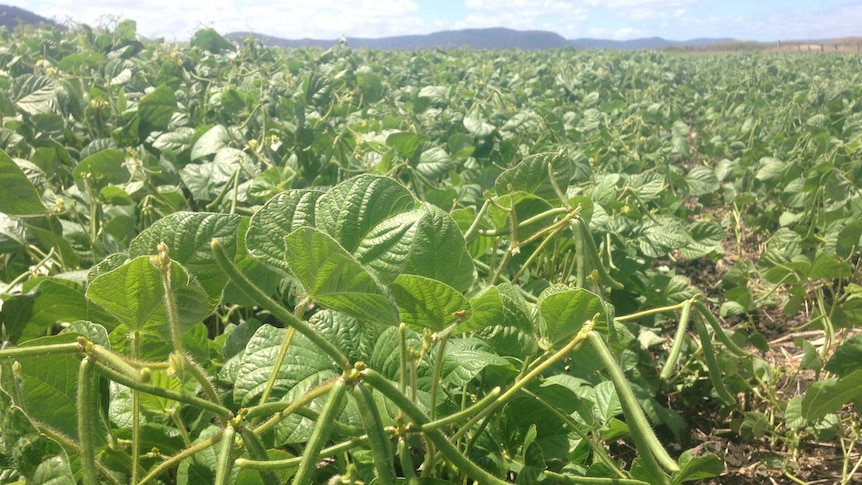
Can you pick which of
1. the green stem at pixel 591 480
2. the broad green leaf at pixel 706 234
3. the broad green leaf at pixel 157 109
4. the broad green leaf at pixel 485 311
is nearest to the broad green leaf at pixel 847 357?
the broad green leaf at pixel 706 234

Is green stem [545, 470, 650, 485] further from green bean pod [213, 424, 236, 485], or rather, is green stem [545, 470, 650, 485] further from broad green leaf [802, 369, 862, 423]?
broad green leaf [802, 369, 862, 423]

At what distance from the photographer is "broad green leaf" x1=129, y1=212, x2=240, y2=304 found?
0.56m

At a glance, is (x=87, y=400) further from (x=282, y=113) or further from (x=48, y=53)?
(x=48, y=53)

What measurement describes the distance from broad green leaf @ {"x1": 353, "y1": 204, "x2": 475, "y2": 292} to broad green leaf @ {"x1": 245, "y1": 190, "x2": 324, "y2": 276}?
6 centimetres

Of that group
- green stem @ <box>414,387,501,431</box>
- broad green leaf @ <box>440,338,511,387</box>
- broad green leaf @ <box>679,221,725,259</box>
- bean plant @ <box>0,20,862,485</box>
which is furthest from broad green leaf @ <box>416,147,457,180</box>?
green stem @ <box>414,387,501,431</box>

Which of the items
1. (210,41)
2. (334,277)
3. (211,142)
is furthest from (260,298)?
(210,41)

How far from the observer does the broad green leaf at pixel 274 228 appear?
498 mm

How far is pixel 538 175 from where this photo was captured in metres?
0.94

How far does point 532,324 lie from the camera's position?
0.65 m

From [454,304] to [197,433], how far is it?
455mm

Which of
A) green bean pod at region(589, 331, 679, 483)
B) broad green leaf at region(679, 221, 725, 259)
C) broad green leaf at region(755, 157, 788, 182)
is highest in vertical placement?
green bean pod at region(589, 331, 679, 483)

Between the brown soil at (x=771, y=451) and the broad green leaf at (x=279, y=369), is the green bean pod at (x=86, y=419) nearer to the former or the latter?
the broad green leaf at (x=279, y=369)

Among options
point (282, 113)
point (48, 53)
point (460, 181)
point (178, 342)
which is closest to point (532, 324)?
point (178, 342)

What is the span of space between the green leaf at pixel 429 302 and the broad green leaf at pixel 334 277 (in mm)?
49
